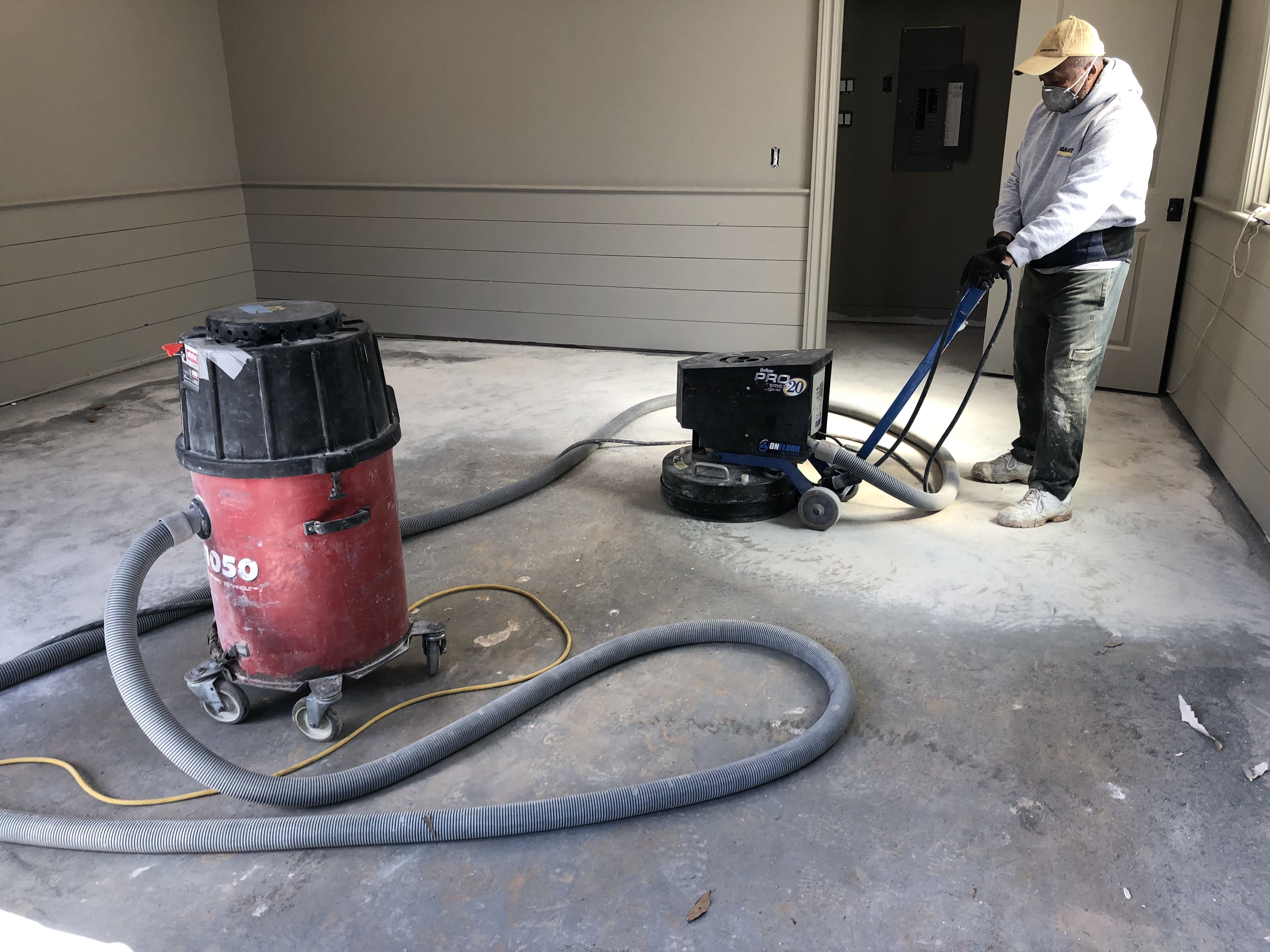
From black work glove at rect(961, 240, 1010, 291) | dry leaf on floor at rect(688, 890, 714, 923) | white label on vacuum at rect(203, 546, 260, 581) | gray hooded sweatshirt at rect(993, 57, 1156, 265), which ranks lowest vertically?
dry leaf on floor at rect(688, 890, 714, 923)

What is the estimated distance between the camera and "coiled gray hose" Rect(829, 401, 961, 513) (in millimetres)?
2887

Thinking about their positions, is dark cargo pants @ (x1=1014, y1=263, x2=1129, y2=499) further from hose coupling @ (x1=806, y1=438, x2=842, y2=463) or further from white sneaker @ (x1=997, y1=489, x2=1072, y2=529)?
hose coupling @ (x1=806, y1=438, x2=842, y2=463)

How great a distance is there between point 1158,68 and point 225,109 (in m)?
5.15

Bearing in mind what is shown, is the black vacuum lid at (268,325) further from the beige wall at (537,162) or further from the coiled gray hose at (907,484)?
the beige wall at (537,162)

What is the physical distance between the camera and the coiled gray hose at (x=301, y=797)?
5.30ft

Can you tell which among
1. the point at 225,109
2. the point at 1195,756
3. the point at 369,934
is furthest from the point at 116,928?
the point at 225,109

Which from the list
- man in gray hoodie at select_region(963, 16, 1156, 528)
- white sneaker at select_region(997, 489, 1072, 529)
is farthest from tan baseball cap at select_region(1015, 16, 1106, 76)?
white sneaker at select_region(997, 489, 1072, 529)

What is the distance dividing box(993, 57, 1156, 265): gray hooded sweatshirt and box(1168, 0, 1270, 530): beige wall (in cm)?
72

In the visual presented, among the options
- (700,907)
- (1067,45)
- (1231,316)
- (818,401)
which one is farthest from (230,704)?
(1231,316)

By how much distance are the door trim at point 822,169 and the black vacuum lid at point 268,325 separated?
142 inches

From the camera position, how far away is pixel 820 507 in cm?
294

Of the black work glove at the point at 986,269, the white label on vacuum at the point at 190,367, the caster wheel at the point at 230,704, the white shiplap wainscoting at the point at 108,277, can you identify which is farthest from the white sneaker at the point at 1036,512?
the white shiplap wainscoting at the point at 108,277

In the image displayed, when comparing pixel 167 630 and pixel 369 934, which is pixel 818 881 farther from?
pixel 167 630

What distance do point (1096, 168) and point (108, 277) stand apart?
4809 mm
